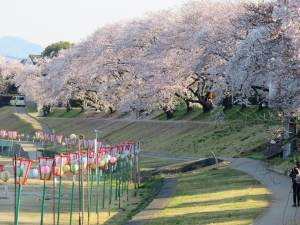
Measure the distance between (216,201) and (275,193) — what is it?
2.32 meters

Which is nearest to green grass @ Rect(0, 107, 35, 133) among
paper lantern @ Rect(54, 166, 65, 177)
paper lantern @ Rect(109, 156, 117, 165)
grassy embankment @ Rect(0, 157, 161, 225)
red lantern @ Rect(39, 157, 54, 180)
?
grassy embankment @ Rect(0, 157, 161, 225)

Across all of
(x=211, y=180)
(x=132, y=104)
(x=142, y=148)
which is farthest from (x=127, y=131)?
(x=211, y=180)

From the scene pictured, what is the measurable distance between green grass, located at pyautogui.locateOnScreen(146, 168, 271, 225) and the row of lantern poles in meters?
2.90

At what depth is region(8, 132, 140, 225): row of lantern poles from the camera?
18.0 meters

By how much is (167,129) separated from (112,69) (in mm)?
11423

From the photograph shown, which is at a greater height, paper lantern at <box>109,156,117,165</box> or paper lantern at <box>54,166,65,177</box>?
paper lantern at <box>54,166,65,177</box>

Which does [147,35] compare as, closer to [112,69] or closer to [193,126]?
[112,69]

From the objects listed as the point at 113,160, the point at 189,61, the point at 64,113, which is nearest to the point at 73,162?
the point at 113,160

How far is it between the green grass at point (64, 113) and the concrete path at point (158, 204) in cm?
4916

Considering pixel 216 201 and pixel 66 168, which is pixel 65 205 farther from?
pixel 216 201

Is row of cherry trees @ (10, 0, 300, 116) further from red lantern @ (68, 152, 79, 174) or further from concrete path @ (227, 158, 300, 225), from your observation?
red lantern @ (68, 152, 79, 174)

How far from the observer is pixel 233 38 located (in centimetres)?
3603

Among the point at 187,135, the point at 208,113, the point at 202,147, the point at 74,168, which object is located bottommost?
the point at 202,147

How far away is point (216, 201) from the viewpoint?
20.6 meters
